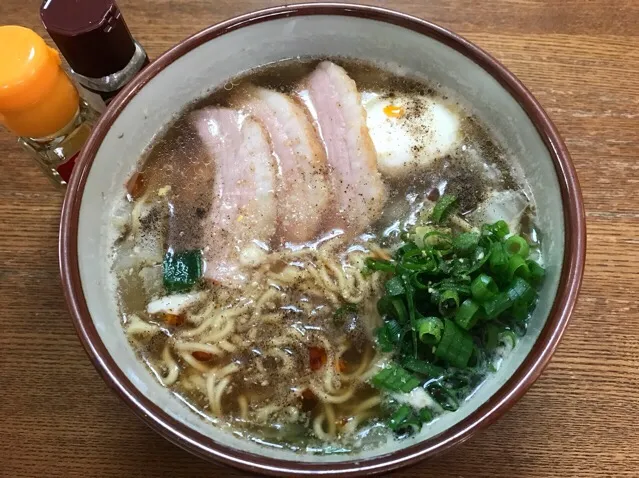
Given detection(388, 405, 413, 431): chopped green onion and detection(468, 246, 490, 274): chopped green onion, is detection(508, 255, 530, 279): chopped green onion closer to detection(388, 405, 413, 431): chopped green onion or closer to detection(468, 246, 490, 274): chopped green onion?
detection(468, 246, 490, 274): chopped green onion

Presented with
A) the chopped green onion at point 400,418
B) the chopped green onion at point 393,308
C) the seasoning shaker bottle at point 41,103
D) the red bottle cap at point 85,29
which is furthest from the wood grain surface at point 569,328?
the red bottle cap at point 85,29

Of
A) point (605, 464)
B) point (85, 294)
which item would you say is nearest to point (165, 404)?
point (85, 294)

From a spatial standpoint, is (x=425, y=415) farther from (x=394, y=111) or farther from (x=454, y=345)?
(x=394, y=111)

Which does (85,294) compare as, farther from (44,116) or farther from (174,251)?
(44,116)

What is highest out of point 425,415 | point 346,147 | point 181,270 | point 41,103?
point 346,147

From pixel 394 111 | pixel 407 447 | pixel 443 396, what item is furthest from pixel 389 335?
pixel 394 111

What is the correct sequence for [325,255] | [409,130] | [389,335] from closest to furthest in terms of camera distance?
[389,335], [325,255], [409,130]

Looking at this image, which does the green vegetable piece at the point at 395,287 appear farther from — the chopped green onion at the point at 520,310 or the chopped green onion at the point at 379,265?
the chopped green onion at the point at 520,310
